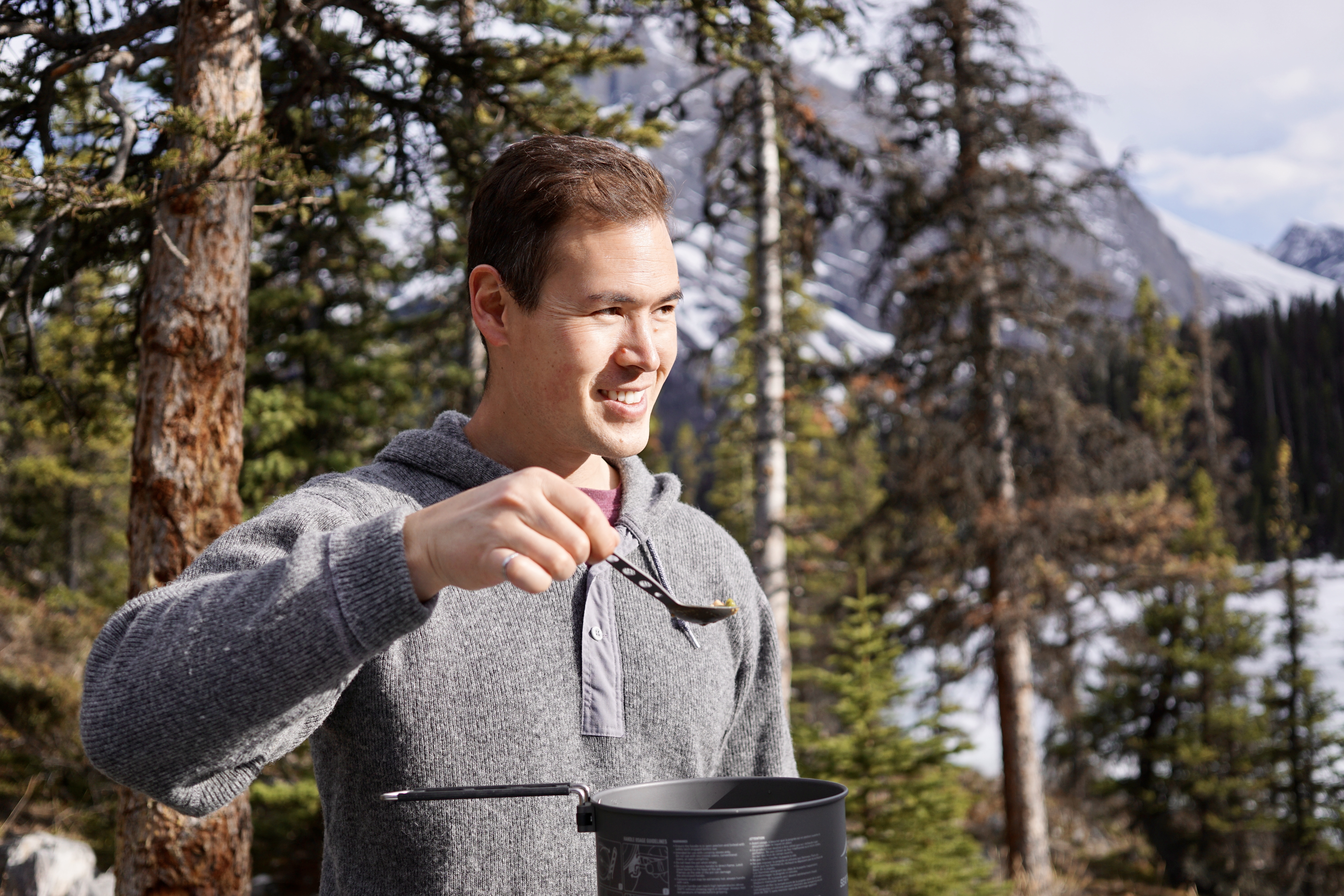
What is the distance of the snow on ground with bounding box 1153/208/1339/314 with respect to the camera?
274 feet

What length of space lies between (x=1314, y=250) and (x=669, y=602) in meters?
126

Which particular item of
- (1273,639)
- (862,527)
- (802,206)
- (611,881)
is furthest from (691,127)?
(1273,639)

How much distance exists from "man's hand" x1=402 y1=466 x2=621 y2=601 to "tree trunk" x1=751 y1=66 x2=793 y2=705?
10059 millimetres

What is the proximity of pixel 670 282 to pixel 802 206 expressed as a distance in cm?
1127

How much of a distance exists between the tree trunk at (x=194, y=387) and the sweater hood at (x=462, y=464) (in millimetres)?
3089

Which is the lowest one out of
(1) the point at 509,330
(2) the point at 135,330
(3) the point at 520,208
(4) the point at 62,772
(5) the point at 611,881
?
(4) the point at 62,772

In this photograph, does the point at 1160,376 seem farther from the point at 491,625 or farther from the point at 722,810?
the point at 722,810

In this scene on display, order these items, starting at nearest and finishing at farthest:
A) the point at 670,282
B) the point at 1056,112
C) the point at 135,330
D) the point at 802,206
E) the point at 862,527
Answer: the point at 670,282
the point at 135,330
the point at 802,206
the point at 1056,112
the point at 862,527

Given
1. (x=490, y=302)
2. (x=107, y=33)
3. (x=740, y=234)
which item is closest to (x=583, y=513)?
(x=490, y=302)

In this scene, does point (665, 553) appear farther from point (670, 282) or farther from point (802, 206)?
point (802, 206)

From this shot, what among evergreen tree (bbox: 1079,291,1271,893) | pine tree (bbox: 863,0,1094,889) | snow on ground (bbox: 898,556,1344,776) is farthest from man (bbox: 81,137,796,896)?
evergreen tree (bbox: 1079,291,1271,893)

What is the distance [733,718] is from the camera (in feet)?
7.36

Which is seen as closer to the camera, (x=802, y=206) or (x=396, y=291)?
(x=802, y=206)

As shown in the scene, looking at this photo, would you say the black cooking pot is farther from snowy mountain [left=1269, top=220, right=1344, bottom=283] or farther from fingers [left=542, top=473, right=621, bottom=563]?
snowy mountain [left=1269, top=220, right=1344, bottom=283]
